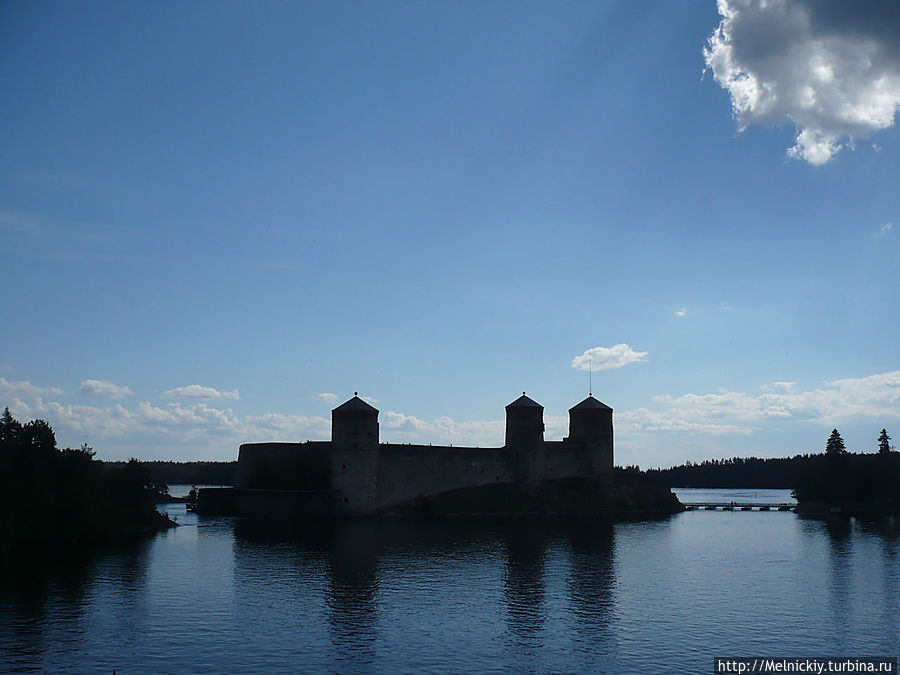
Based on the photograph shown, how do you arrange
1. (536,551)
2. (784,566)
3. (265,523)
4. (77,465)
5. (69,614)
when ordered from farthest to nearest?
(265,523) → (77,465) → (536,551) → (784,566) → (69,614)

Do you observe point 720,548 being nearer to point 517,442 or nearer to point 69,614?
point 517,442

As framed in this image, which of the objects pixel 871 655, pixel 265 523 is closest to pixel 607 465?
pixel 265 523

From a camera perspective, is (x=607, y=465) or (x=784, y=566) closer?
(x=784, y=566)

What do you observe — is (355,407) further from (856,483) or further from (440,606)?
(856,483)

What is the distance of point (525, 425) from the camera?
69.4 metres

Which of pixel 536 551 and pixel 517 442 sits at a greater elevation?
pixel 517 442

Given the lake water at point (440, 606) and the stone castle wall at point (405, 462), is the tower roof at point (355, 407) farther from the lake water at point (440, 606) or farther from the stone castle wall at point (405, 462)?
the lake water at point (440, 606)

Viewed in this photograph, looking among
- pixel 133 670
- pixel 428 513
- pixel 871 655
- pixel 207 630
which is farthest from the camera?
pixel 428 513

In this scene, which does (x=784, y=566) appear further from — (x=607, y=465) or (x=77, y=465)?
(x=77, y=465)

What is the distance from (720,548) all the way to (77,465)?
128 feet

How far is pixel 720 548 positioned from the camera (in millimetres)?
47000

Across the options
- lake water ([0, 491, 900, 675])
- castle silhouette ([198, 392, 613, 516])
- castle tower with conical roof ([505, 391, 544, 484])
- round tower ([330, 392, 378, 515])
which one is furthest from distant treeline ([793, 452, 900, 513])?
round tower ([330, 392, 378, 515])

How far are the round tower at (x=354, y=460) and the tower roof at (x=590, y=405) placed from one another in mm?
23274

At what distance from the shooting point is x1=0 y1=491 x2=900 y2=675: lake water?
2053 cm
